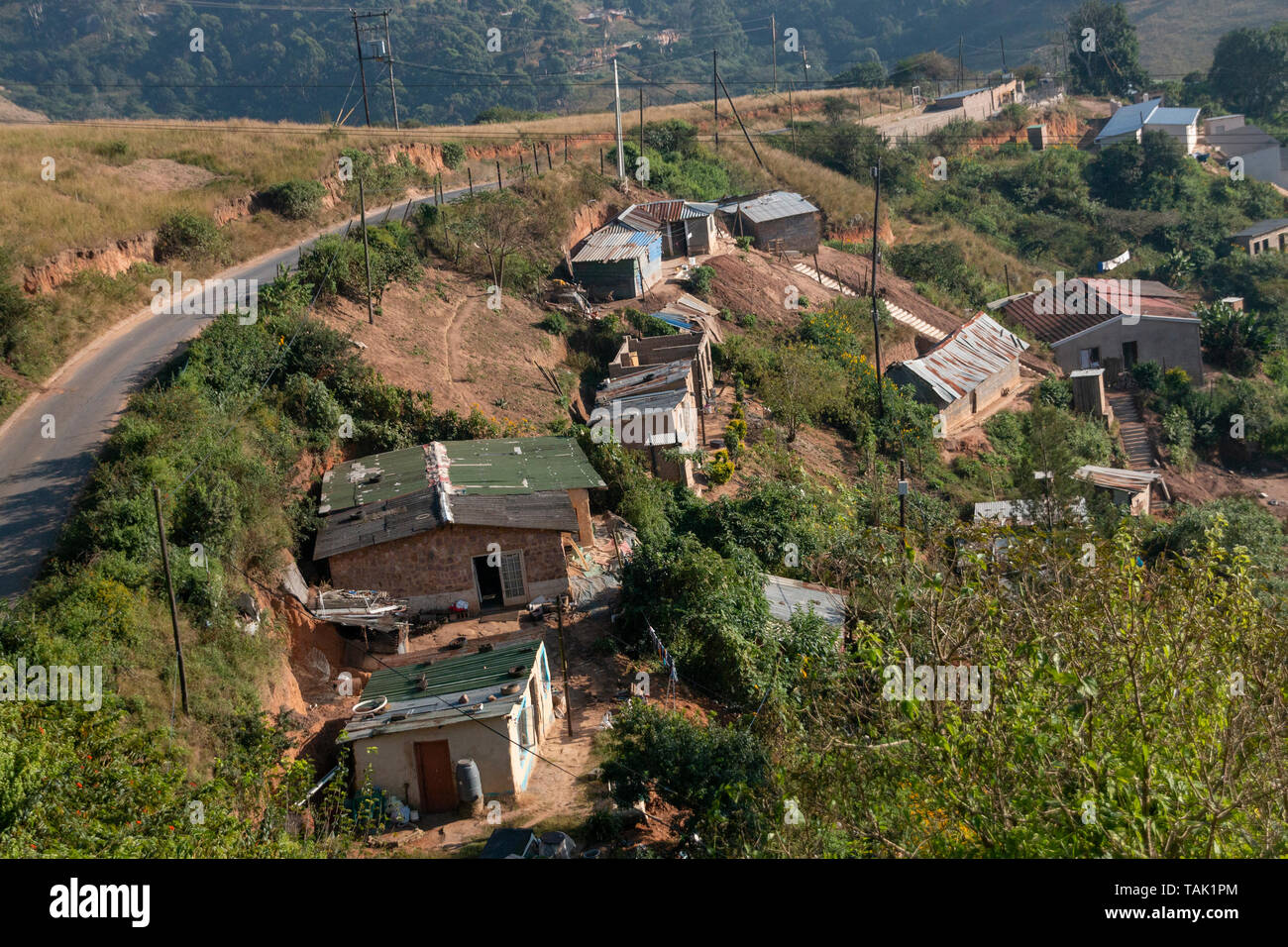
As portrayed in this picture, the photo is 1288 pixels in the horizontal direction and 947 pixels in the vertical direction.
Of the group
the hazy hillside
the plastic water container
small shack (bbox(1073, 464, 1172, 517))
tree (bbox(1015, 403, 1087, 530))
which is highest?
the hazy hillside

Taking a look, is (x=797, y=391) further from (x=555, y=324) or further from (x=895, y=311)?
(x=895, y=311)

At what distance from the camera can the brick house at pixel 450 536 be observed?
1922cm

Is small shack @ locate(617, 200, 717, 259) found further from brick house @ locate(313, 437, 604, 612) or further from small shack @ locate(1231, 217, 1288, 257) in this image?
small shack @ locate(1231, 217, 1288, 257)

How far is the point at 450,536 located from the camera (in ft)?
63.4

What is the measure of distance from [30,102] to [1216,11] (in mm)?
124198

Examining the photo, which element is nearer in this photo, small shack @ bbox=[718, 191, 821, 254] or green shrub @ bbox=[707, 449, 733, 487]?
green shrub @ bbox=[707, 449, 733, 487]

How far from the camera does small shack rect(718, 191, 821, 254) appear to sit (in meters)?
42.0

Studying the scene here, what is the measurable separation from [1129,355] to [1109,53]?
182 feet

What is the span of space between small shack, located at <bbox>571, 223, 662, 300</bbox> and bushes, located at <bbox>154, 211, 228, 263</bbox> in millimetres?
10927

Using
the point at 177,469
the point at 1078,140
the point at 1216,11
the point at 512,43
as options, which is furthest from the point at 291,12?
the point at 177,469

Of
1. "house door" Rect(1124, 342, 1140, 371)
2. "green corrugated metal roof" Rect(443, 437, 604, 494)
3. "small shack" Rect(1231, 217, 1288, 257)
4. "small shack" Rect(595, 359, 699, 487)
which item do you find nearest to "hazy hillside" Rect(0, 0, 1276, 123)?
"small shack" Rect(1231, 217, 1288, 257)

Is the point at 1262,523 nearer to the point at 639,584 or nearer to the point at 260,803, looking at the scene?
the point at 639,584

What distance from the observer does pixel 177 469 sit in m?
17.8

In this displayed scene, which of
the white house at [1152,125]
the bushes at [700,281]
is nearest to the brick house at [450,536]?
the bushes at [700,281]
